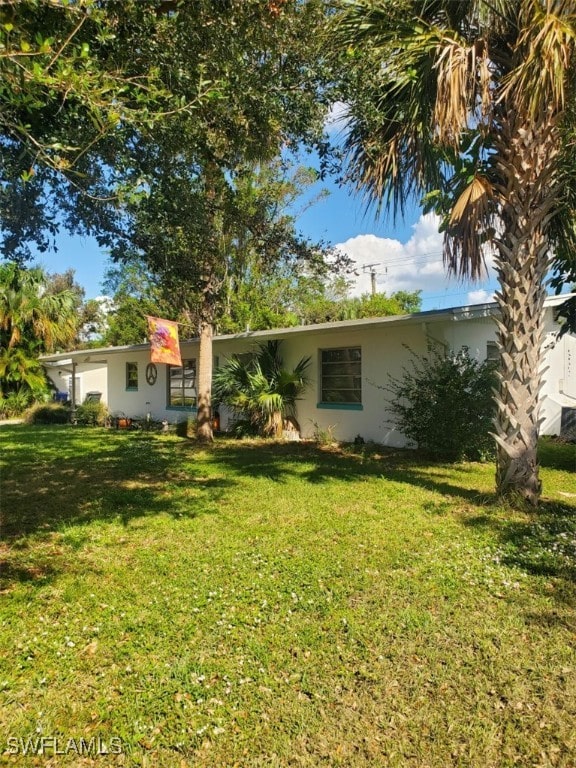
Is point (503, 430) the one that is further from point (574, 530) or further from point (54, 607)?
point (54, 607)

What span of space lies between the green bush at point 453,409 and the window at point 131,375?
1203 cm

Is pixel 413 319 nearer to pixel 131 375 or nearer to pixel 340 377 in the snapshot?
pixel 340 377

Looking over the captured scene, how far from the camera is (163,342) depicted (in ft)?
38.7

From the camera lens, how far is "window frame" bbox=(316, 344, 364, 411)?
467 inches

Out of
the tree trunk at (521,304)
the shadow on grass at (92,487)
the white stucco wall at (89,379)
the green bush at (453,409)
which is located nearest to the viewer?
the tree trunk at (521,304)

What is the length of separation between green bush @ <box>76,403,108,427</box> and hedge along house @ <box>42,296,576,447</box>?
3576 mm

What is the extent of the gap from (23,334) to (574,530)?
2013 centimetres

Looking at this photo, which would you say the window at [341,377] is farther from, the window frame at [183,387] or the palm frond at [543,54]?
the palm frond at [543,54]

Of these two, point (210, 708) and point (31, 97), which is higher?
point (31, 97)

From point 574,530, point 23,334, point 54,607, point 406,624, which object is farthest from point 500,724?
point 23,334

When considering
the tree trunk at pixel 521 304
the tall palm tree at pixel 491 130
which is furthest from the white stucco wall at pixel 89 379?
the tree trunk at pixel 521 304

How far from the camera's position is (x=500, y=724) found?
241 centimetres

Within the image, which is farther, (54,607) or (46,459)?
(46,459)

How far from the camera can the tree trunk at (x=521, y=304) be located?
18.5 feet
